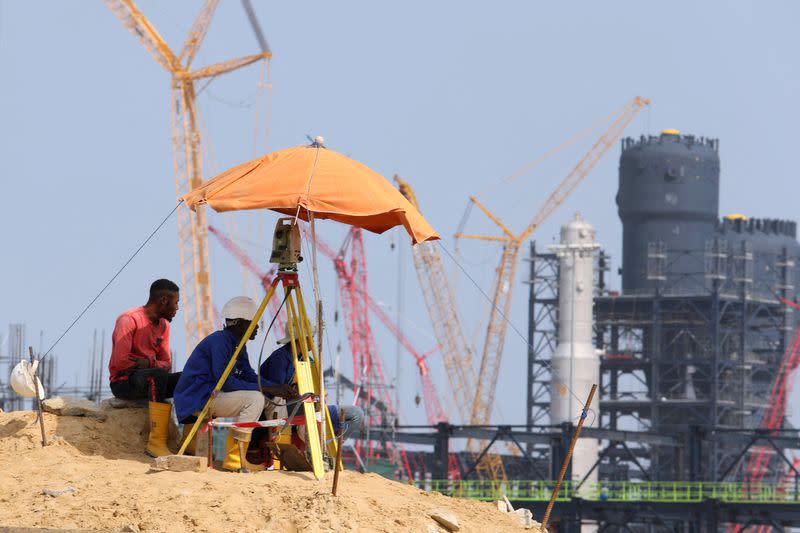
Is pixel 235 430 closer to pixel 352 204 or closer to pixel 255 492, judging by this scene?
pixel 255 492

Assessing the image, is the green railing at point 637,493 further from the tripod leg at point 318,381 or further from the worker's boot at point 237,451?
the worker's boot at point 237,451

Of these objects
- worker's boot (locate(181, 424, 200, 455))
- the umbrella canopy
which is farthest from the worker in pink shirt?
the umbrella canopy

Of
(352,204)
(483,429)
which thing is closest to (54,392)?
(483,429)

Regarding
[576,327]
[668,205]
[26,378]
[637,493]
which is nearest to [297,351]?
[26,378]

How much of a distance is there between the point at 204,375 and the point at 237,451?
37.2 inches

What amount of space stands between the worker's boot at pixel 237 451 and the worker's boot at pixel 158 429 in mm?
1083

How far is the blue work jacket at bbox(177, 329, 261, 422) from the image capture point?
18812 millimetres

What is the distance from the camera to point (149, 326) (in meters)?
20.2

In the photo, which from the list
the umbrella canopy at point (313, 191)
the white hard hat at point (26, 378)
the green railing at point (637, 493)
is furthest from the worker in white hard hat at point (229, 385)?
the green railing at point (637, 493)

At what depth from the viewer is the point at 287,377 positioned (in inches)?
770

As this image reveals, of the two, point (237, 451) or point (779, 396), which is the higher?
point (779, 396)

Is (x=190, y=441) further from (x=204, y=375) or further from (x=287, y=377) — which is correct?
(x=287, y=377)

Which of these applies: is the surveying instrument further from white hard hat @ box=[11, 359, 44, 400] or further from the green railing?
the green railing

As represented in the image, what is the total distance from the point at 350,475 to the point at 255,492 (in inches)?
81.1
